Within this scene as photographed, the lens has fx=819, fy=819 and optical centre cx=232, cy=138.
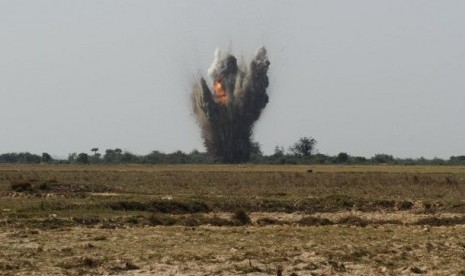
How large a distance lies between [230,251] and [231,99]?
11162 centimetres

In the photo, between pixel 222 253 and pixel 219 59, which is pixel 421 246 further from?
pixel 219 59

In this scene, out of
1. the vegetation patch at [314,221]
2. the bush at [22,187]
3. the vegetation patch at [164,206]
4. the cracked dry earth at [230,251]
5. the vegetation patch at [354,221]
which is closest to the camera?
the cracked dry earth at [230,251]

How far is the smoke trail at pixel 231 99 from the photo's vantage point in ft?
435

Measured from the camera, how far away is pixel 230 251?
23031mm

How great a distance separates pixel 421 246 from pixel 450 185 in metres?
34.7

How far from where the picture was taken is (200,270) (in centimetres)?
1986

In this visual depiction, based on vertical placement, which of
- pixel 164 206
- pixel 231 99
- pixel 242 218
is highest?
pixel 231 99

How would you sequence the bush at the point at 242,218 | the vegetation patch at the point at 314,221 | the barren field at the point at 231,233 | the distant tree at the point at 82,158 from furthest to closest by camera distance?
the distant tree at the point at 82,158 → the vegetation patch at the point at 314,221 → the bush at the point at 242,218 → the barren field at the point at 231,233

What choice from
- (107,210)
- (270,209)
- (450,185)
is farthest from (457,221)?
(450,185)

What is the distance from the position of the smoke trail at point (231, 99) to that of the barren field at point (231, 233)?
79.8m

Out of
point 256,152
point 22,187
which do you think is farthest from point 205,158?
point 22,187

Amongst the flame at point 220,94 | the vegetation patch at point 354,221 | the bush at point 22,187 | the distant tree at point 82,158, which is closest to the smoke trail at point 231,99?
the flame at point 220,94

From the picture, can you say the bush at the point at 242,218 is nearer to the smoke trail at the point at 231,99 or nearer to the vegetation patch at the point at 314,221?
the vegetation patch at the point at 314,221

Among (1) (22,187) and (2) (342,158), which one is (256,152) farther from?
(1) (22,187)
